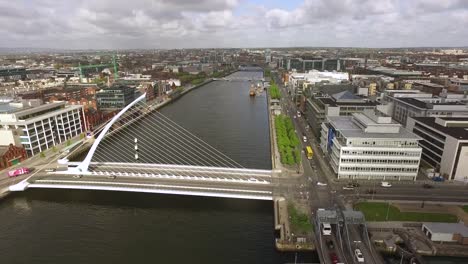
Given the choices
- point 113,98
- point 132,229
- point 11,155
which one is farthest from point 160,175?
point 113,98

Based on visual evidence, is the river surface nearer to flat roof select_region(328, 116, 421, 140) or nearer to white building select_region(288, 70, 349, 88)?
flat roof select_region(328, 116, 421, 140)

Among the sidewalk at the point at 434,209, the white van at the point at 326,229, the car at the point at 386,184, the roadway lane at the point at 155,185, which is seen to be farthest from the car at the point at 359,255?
the car at the point at 386,184

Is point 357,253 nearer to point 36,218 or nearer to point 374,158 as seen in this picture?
point 374,158

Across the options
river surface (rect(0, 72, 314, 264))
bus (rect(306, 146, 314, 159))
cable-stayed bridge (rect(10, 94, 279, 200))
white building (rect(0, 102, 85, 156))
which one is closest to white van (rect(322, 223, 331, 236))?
river surface (rect(0, 72, 314, 264))

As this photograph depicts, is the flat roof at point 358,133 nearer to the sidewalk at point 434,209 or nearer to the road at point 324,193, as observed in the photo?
the road at point 324,193

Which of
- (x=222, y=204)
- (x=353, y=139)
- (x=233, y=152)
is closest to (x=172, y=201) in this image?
(x=222, y=204)

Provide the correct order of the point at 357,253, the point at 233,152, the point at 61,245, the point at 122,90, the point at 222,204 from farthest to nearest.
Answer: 1. the point at 122,90
2. the point at 233,152
3. the point at 222,204
4. the point at 61,245
5. the point at 357,253
